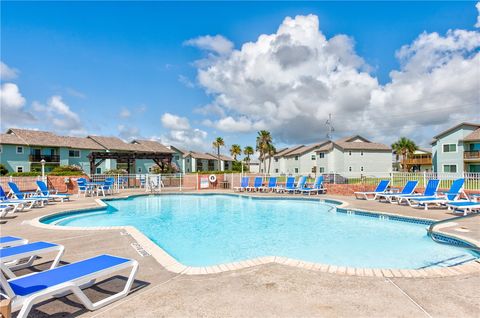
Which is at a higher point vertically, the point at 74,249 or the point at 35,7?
the point at 35,7

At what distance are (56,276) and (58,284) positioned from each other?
0.24 m

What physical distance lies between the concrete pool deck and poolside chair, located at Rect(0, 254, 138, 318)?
0.63 ft

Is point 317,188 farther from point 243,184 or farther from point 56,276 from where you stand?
point 56,276

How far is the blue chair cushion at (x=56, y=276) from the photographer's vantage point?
9.60ft

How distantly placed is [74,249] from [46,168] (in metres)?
40.2

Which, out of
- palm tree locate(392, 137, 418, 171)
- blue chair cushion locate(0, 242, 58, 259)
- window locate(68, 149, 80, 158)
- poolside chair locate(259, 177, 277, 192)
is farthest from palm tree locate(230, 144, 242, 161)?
blue chair cushion locate(0, 242, 58, 259)

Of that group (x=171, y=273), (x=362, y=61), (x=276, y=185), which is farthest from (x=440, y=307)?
(x=362, y=61)

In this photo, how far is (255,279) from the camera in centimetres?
404

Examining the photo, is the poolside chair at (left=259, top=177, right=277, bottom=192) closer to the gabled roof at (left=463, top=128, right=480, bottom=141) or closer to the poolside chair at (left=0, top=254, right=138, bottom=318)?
the poolside chair at (left=0, top=254, right=138, bottom=318)

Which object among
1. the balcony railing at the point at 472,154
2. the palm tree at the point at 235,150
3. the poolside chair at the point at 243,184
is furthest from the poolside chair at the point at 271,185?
the palm tree at the point at 235,150

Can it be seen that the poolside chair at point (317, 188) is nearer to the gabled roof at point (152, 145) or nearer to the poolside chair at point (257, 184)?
the poolside chair at point (257, 184)

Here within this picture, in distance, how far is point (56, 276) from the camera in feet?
10.4

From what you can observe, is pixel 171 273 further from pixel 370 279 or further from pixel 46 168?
pixel 46 168

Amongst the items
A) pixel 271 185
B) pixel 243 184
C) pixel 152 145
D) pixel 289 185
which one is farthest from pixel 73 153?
pixel 289 185
